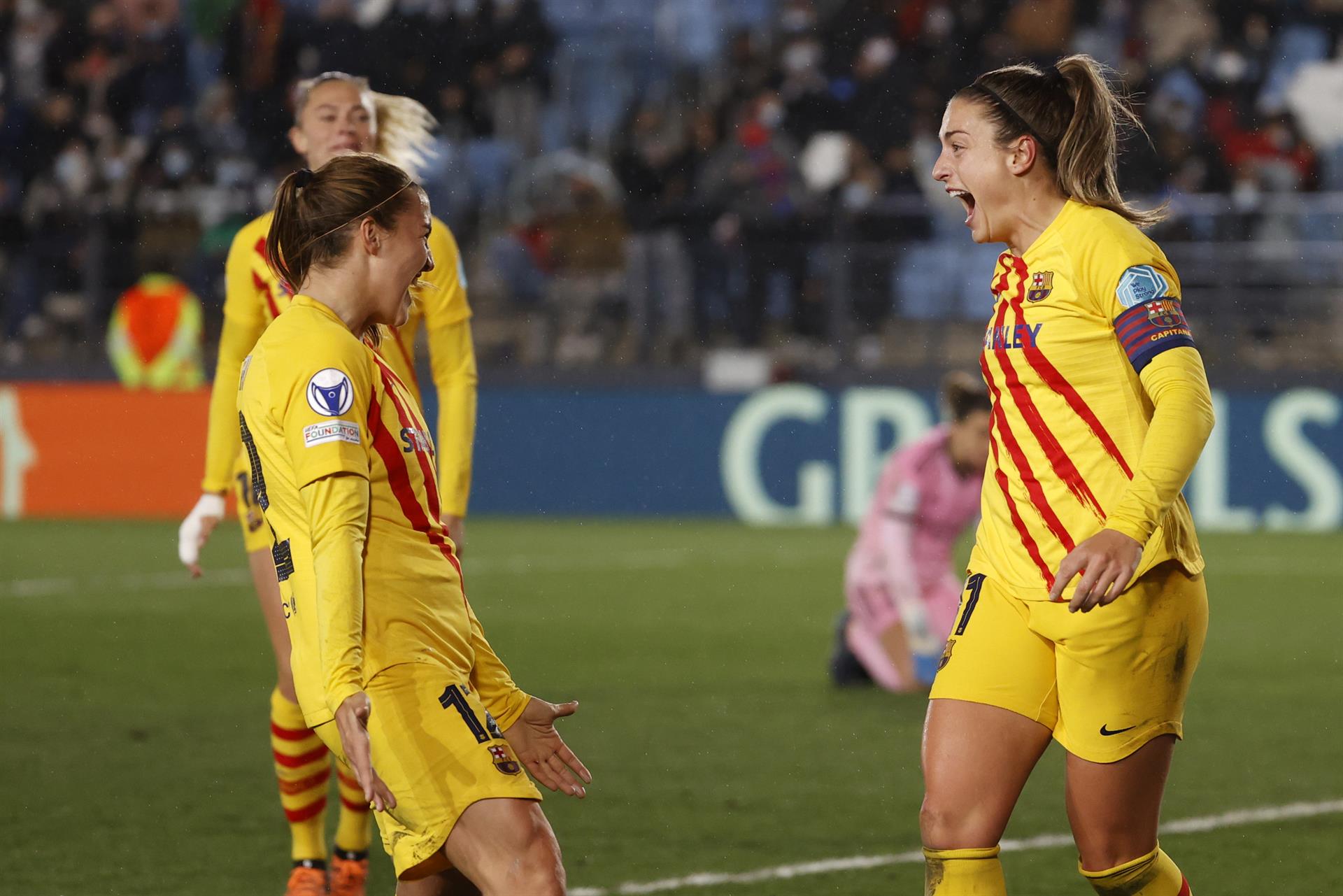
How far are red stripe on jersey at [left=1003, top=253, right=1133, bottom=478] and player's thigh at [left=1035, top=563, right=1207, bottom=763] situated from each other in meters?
0.23

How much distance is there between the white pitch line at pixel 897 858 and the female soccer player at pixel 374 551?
5.95 ft

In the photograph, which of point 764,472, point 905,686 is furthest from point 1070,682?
point 764,472

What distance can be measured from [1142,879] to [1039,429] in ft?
2.81

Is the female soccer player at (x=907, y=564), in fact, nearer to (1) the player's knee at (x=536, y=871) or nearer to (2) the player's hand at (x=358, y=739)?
(1) the player's knee at (x=536, y=871)

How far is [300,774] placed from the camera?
5109mm

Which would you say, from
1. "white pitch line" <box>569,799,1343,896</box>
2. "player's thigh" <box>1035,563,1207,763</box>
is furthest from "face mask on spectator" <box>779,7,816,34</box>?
"player's thigh" <box>1035,563,1207,763</box>

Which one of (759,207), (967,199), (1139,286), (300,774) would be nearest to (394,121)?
(300,774)

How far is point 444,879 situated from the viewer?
336cm

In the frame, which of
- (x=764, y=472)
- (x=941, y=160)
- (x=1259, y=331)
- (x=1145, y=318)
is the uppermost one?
(x=941, y=160)

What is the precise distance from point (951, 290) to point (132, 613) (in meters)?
7.19

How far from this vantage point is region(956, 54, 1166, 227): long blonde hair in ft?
Result: 11.8

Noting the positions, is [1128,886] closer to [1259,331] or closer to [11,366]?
[1259,331]

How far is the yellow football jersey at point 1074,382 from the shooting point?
3438 millimetres

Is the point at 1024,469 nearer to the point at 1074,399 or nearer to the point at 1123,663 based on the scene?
the point at 1074,399
